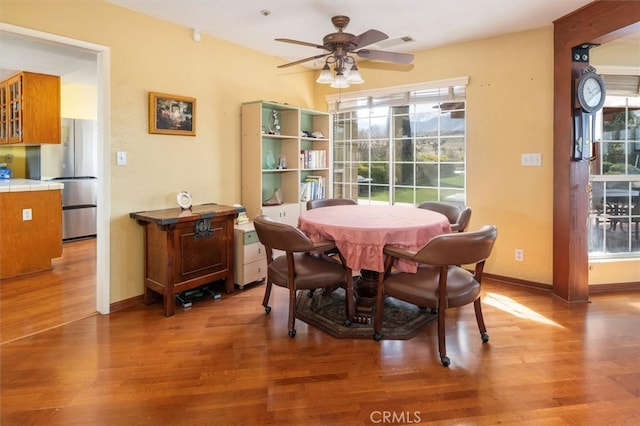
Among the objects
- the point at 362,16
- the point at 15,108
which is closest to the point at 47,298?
the point at 15,108

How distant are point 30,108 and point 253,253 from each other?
3.93 m

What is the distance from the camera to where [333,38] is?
2.60 meters

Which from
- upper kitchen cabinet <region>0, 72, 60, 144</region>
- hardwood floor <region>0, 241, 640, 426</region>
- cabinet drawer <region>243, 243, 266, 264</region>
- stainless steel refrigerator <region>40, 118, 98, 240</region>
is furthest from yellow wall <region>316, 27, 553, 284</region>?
stainless steel refrigerator <region>40, 118, 98, 240</region>

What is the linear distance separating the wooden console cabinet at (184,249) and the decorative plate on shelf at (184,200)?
58 millimetres

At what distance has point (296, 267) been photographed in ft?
8.98

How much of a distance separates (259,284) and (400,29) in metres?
2.75

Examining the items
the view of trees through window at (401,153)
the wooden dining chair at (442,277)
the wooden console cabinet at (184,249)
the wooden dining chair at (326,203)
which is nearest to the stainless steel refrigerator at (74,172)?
the wooden console cabinet at (184,249)

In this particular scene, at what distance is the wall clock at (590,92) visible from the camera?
3.09m

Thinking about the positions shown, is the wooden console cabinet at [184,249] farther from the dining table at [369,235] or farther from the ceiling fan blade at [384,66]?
the ceiling fan blade at [384,66]

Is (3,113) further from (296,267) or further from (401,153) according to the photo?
(401,153)

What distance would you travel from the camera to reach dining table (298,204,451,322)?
2516 millimetres

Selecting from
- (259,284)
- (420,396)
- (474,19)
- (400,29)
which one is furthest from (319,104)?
(420,396)

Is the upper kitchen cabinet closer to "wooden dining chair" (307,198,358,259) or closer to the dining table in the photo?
"wooden dining chair" (307,198,358,259)

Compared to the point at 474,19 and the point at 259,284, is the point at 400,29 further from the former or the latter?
the point at 259,284
